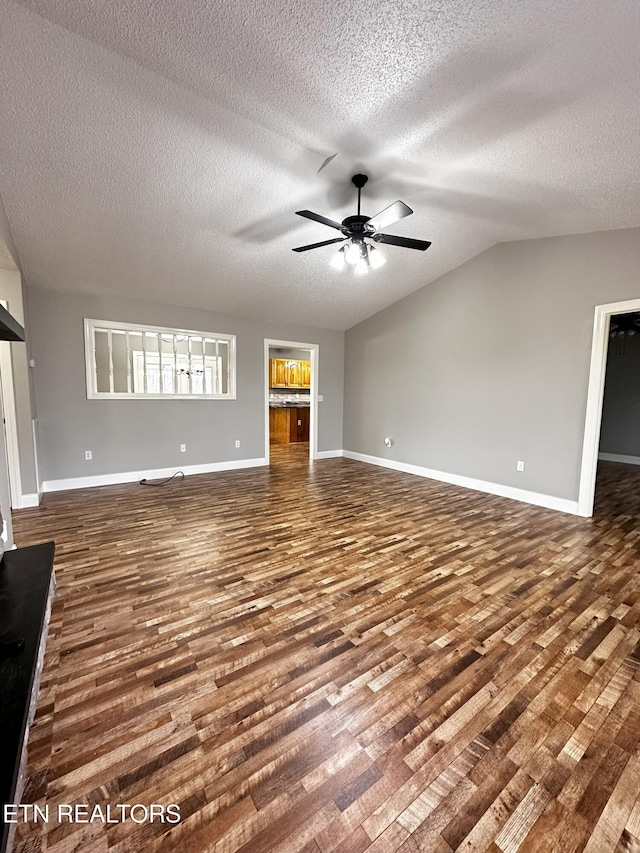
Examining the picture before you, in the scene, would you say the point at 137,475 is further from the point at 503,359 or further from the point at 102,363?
the point at 503,359

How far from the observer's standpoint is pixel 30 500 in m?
3.89

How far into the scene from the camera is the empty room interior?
3.91 feet

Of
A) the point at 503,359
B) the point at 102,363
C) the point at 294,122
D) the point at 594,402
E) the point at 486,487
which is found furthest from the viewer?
the point at 102,363

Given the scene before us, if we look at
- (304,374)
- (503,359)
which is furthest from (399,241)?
(304,374)

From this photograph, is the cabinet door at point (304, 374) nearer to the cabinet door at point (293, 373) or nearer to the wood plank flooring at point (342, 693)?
the cabinet door at point (293, 373)

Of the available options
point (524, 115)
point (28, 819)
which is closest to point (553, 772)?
point (28, 819)

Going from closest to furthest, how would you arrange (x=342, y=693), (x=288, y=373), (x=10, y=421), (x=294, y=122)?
(x=342, y=693)
(x=294, y=122)
(x=10, y=421)
(x=288, y=373)

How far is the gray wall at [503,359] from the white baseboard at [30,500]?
15.9ft

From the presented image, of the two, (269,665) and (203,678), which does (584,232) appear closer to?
(269,665)

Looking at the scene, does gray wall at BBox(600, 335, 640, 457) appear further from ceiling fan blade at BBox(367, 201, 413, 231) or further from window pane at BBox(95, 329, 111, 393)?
window pane at BBox(95, 329, 111, 393)

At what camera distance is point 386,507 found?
13.1 ft

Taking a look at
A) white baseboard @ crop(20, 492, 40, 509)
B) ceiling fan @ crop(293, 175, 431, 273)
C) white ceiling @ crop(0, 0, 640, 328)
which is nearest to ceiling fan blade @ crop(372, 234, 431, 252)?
ceiling fan @ crop(293, 175, 431, 273)

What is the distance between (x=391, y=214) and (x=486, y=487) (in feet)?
11.6

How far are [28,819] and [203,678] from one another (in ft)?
2.12
